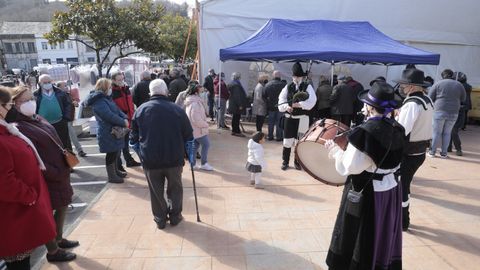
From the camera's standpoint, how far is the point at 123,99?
21.6 ft

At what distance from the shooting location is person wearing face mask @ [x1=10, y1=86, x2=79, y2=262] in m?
3.21

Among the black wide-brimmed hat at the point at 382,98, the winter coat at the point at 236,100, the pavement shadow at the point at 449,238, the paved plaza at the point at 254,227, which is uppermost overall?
the black wide-brimmed hat at the point at 382,98

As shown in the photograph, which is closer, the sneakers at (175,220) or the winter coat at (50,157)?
the winter coat at (50,157)

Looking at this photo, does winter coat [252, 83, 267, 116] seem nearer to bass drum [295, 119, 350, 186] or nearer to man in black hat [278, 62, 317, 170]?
man in black hat [278, 62, 317, 170]

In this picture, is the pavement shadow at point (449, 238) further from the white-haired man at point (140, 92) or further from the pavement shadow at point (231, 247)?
the white-haired man at point (140, 92)

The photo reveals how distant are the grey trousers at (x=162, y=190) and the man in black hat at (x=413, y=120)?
8.88 feet

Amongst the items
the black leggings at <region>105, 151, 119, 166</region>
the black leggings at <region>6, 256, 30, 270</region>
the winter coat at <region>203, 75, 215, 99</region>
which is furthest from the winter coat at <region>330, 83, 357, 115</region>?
the black leggings at <region>6, 256, 30, 270</region>

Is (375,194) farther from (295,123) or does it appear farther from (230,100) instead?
(230,100)

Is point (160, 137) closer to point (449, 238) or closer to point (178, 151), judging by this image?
point (178, 151)

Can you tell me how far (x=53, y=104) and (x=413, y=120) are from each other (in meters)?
5.62

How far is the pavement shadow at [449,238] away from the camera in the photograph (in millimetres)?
4055

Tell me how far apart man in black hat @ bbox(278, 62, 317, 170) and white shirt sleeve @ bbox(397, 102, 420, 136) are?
2.21 m

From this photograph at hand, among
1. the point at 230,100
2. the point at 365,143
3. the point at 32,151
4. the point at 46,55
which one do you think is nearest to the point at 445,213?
the point at 365,143

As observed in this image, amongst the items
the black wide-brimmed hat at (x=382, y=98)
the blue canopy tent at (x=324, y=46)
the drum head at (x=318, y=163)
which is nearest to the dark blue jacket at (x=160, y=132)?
the drum head at (x=318, y=163)
